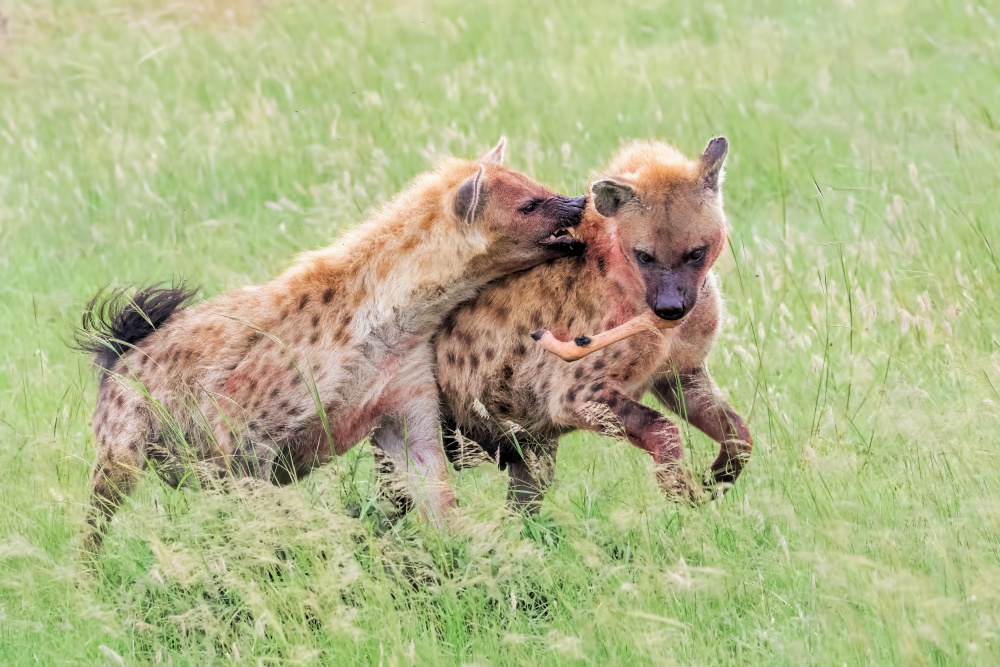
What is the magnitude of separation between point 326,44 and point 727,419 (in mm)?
6474

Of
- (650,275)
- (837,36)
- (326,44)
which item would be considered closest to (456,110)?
(326,44)

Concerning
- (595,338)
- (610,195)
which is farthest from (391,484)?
(610,195)

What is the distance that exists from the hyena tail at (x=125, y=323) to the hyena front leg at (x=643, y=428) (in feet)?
5.12

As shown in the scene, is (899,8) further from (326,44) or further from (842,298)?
(842,298)

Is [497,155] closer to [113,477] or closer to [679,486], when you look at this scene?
[679,486]

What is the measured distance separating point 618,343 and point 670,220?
1.49ft

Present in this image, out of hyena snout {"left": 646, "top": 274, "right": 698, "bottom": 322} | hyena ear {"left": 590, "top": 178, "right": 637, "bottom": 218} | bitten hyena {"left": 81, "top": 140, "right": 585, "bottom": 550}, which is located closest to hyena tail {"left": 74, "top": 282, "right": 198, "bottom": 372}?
bitten hyena {"left": 81, "top": 140, "right": 585, "bottom": 550}

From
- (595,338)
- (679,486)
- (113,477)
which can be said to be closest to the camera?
(679,486)

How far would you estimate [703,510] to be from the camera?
408 centimetres

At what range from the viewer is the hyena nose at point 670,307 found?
4.20 metres

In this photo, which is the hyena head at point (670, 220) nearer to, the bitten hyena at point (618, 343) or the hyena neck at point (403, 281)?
the bitten hyena at point (618, 343)

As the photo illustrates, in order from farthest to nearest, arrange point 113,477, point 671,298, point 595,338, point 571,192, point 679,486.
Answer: point 571,192 → point 113,477 → point 595,338 → point 671,298 → point 679,486

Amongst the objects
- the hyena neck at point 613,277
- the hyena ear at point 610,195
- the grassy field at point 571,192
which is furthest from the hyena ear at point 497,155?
the grassy field at point 571,192

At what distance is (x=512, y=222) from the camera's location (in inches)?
186
